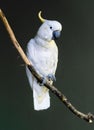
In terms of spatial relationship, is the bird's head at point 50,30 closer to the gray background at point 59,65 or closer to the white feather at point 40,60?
the white feather at point 40,60

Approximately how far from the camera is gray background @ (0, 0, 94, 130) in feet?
9.62

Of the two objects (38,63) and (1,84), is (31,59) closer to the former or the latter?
(38,63)

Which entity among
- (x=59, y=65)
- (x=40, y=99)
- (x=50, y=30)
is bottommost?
(x=59, y=65)

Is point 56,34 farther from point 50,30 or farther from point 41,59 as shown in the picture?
point 41,59

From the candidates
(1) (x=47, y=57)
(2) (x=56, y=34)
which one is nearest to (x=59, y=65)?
(1) (x=47, y=57)

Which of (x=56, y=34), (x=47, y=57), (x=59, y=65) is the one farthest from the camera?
(x=59, y=65)

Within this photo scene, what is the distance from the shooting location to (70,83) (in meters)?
3.06

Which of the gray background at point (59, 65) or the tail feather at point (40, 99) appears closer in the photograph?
the tail feather at point (40, 99)

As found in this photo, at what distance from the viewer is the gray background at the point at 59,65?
2932 millimetres

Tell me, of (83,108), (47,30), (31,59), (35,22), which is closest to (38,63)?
(31,59)

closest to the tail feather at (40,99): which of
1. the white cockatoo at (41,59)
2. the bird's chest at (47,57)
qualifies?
the white cockatoo at (41,59)

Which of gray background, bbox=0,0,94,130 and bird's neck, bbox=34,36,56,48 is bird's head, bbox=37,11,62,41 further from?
gray background, bbox=0,0,94,130

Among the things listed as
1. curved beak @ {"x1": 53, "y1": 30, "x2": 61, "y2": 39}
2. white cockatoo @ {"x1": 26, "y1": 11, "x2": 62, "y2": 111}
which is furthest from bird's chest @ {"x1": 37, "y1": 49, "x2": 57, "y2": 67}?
curved beak @ {"x1": 53, "y1": 30, "x2": 61, "y2": 39}

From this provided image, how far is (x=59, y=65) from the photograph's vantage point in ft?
9.95
